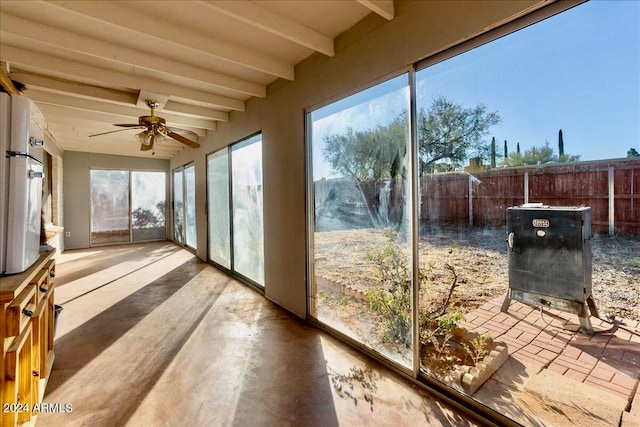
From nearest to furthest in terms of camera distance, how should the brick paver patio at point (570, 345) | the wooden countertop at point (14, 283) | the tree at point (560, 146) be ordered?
the wooden countertop at point (14, 283) → the brick paver patio at point (570, 345) → the tree at point (560, 146)

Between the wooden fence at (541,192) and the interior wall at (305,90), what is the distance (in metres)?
0.81

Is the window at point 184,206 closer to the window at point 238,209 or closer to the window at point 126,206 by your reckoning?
the window at point 126,206

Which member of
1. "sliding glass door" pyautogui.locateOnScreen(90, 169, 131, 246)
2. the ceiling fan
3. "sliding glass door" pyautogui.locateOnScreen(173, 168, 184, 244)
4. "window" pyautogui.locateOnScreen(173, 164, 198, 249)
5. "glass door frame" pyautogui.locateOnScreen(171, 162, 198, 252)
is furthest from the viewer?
"sliding glass door" pyautogui.locateOnScreen(90, 169, 131, 246)

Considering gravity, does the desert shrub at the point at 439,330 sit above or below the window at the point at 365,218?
below

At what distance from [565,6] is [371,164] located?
1.36 meters

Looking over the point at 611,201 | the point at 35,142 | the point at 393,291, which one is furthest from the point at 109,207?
the point at 611,201

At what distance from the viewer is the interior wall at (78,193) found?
7.33 m

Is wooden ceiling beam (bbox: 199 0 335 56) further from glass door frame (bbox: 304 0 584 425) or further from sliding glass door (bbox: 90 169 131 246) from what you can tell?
sliding glass door (bbox: 90 169 131 246)

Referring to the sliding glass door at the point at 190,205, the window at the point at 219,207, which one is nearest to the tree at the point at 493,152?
the window at the point at 219,207

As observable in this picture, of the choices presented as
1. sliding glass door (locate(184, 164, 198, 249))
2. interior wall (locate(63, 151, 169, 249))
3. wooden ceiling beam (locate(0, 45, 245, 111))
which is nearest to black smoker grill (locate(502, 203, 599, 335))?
wooden ceiling beam (locate(0, 45, 245, 111))

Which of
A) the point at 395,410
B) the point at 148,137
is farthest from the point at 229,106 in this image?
the point at 395,410

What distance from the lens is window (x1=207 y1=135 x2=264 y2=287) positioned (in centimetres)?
402

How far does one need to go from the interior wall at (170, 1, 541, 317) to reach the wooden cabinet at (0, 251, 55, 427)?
201cm

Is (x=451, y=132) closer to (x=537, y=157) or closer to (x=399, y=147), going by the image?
(x=399, y=147)
